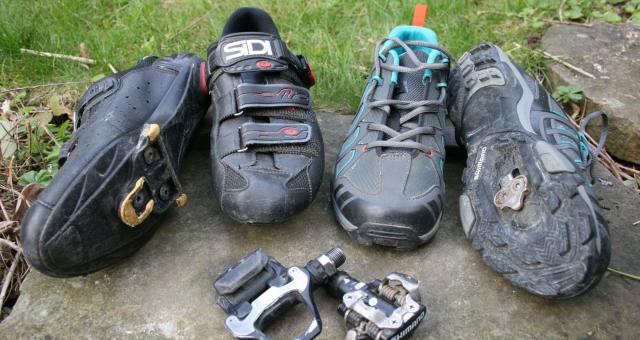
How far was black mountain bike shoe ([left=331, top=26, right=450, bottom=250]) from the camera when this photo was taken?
1674 millimetres

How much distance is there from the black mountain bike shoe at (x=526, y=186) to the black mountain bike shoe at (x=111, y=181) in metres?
0.91

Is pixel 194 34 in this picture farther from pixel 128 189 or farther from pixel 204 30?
pixel 128 189

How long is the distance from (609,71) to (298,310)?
6.25 ft

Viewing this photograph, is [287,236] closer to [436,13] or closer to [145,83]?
[145,83]

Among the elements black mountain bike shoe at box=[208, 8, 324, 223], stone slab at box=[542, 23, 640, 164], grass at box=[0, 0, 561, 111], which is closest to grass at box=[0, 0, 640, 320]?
grass at box=[0, 0, 561, 111]

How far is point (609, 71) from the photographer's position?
2646mm

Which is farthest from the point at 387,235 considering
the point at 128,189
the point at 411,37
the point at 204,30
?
the point at 204,30

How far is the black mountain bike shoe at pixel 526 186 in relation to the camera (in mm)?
1472

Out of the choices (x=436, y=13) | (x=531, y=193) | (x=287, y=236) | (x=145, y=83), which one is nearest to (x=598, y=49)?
(x=436, y=13)

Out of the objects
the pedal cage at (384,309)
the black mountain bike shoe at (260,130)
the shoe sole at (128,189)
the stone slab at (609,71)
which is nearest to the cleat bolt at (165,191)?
the shoe sole at (128,189)

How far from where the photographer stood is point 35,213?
4.78 ft

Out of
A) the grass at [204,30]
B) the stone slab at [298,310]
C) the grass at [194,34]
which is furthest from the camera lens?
the grass at [204,30]

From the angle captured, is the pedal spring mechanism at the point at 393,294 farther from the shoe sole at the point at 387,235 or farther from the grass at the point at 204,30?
the grass at the point at 204,30

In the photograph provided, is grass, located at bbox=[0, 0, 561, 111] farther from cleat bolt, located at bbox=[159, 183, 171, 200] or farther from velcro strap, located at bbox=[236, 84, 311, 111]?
cleat bolt, located at bbox=[159, 183, 171, 200]
